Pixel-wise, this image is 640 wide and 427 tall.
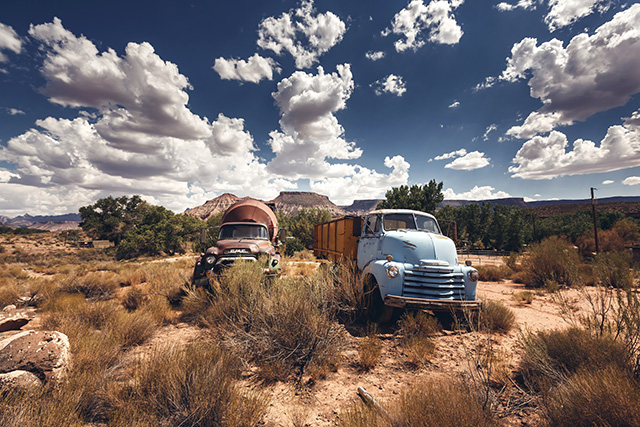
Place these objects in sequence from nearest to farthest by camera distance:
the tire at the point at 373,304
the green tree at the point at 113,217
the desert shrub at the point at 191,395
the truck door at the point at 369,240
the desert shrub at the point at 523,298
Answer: the desert shrub at the point at 191,395, the tire at the point at 373,304, the truck door at the point at 369,240, the desert shrub at the point at 523,298, the green tree at the point at 113,217

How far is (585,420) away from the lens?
2.31m

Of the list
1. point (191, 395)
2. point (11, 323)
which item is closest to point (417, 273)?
point (191, 395)

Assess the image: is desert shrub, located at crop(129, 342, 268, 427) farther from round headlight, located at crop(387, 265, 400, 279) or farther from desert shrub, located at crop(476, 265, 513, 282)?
desert shrub, located at crop(476, 265, 513, 282)

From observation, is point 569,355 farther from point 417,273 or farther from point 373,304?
point 373,304

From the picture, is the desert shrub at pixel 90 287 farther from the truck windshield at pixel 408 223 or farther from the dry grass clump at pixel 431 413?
the dry grass clump at pixel 431 413

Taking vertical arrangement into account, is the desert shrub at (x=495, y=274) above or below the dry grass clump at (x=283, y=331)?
below

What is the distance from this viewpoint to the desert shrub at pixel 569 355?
3213 millimetres

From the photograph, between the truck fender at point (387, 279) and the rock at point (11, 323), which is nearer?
the rock at point (11, 323)

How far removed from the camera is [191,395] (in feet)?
9.36

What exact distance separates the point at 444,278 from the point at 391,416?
396 centimetres

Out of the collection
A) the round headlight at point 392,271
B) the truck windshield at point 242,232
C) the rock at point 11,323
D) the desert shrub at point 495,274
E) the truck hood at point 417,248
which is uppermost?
the truck windshield at point 242,232

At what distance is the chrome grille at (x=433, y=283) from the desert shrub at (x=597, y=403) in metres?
2.94

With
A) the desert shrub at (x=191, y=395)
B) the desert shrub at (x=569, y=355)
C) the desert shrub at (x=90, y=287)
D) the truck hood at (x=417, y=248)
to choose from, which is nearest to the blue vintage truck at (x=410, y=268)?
the truck hood at (x=417, y=248)

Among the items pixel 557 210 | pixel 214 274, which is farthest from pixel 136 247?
pixel 557 210
